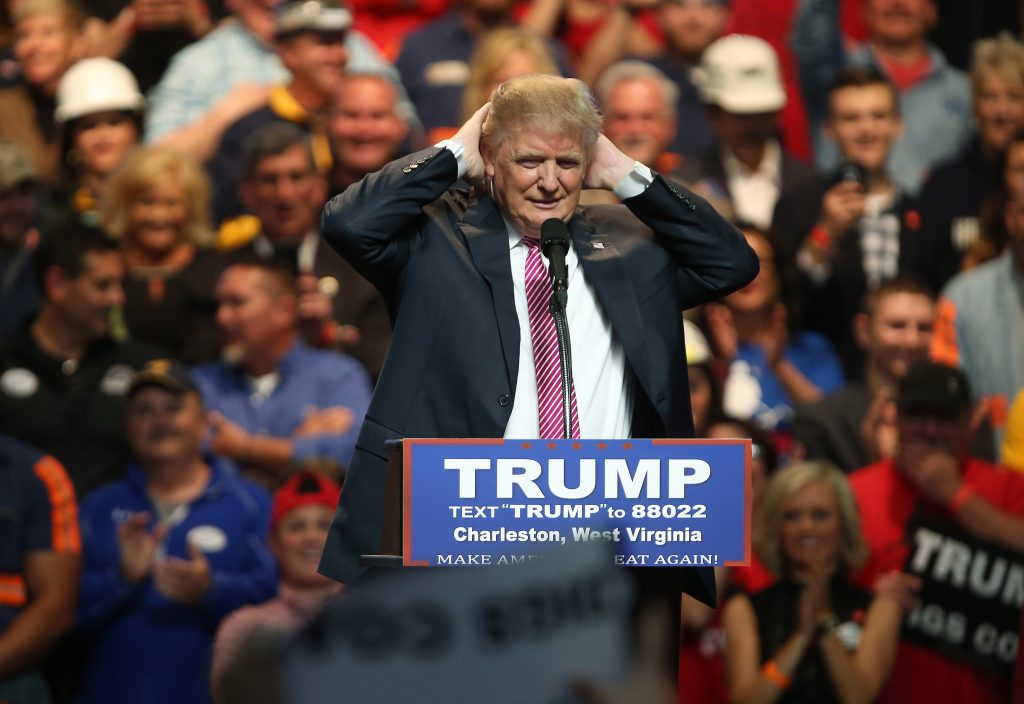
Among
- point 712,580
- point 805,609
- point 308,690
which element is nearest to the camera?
point 308,690

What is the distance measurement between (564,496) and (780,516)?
10.1ft

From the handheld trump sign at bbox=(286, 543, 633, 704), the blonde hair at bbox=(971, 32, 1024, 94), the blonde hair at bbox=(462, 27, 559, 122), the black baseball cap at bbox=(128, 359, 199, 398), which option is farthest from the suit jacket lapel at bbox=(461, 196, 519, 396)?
the blonde hair at bbox=(971, 32, 1024, 94)

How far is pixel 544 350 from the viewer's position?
12.4 feet

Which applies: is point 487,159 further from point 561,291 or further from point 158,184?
point 158,184

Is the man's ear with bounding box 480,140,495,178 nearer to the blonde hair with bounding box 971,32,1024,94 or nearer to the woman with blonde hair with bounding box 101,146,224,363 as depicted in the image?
the woman with blonde hair with bounding box 101,146,224,363

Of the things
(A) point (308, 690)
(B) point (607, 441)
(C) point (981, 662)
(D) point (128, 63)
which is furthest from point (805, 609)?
(A) point (308, 690)

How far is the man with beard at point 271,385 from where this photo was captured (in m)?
6.67

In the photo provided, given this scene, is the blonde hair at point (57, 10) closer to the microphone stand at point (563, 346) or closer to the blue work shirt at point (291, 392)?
the blue work shirt at point (291, 392)

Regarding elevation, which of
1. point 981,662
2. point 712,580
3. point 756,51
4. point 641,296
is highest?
point 756,51

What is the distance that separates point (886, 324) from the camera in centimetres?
722

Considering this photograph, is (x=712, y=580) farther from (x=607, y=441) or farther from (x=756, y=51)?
(x=756, y=51)

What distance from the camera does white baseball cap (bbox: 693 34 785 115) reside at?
7996 mm

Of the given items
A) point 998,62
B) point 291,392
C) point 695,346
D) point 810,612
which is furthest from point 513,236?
point 998,62

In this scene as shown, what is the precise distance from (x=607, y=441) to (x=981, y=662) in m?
3.31
